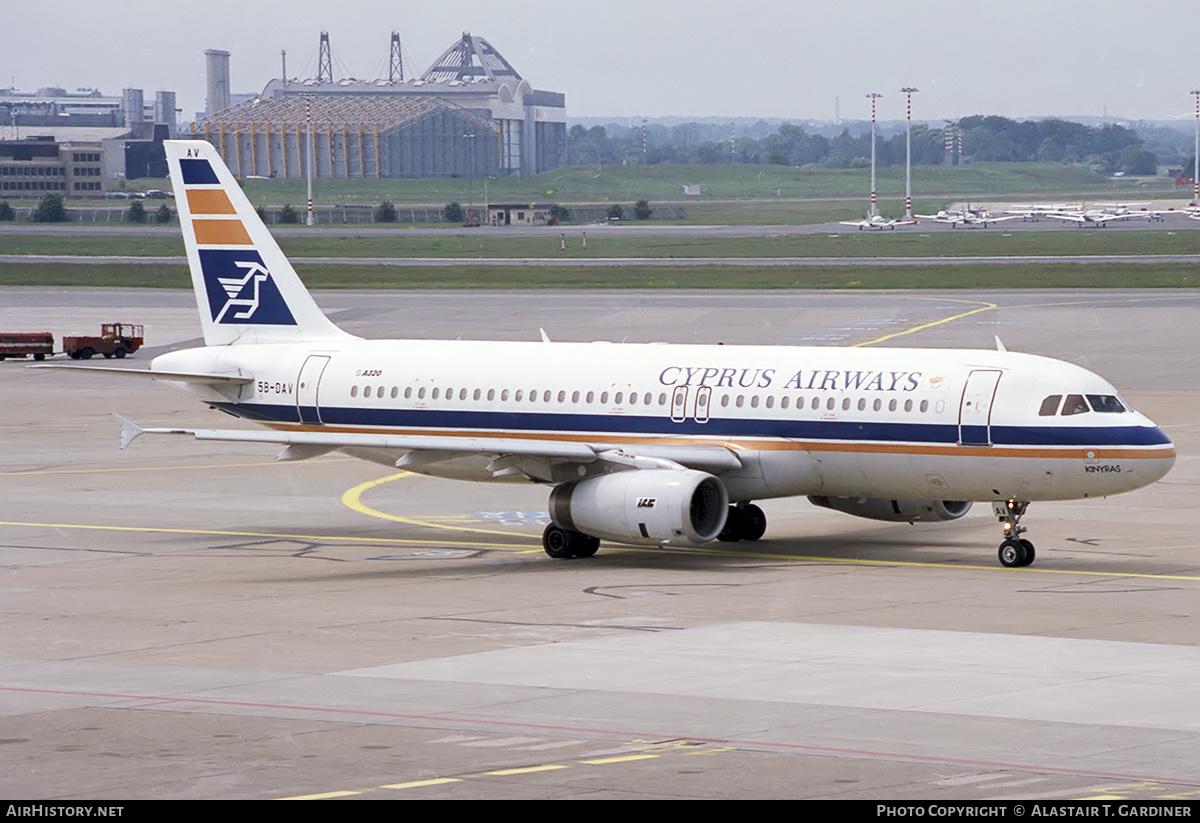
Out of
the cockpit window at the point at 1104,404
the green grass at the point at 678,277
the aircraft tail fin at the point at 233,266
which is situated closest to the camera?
the cockpit window at the point at 1104,404

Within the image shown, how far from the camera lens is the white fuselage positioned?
106ft

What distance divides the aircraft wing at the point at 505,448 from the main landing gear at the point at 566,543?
1.44 m

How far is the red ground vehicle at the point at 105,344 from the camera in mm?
77875

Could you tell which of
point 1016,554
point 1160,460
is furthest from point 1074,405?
point 1016,554

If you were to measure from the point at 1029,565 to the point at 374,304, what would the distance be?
233ft

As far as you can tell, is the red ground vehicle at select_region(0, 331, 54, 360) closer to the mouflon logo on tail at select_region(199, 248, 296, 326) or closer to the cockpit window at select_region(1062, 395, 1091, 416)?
the mouflon logo on tail at select_region(199, 248, 296, 326)

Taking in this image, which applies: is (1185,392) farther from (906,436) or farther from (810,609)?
(810,609)

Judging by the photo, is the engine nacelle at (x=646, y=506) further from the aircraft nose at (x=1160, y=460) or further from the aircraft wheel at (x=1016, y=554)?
the aircraft nose at (x=1160, y=460)

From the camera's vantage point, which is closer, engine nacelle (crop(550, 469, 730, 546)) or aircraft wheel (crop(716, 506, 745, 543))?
engine nacelle (crop(550, 469, 730, 546))

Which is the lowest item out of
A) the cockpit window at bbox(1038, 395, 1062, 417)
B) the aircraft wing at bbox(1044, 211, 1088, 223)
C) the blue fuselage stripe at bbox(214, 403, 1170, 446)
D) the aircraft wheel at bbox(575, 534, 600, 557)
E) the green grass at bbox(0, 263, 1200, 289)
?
the aircraft wheel at bbox(575, 534, 600, 557)

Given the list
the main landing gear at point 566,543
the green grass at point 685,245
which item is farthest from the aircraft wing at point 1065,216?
the main landing gear at point 566,543

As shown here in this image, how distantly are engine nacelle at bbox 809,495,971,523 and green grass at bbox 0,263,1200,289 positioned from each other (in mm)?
72676

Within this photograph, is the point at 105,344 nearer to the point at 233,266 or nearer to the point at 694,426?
the point at 233,266

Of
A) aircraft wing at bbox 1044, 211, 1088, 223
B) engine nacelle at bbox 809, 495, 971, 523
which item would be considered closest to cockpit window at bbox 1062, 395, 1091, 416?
engine nacelle at bbox 809, 495, 971, 523
